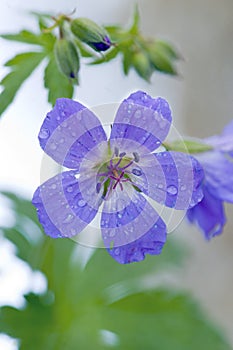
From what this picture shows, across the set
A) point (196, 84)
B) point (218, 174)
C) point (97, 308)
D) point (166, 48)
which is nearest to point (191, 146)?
point (218, 174)

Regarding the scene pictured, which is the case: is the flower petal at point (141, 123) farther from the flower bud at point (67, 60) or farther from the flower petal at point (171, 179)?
the flower bud at point (67, 60)

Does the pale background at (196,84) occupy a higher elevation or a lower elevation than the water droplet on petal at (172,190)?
lower

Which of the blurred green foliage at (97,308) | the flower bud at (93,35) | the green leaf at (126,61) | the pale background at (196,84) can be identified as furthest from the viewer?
the pale background at (196,84)

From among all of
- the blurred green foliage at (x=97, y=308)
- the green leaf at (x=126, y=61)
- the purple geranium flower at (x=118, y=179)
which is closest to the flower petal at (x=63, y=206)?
the purple geranium flower at (x=118, y=179)

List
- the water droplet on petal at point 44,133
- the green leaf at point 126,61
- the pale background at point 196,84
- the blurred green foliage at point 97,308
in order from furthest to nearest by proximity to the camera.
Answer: the pale background at point 196,84
the blurred green foliage at point 97,308
the green leaf at point 126,61
the water droplet on petal at point 44,133

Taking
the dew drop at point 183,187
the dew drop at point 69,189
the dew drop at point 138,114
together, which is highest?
the dew drop at point 138,114

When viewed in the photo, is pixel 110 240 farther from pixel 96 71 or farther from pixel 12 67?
pixel 96 71

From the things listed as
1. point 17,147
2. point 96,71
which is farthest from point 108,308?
point 96,71
